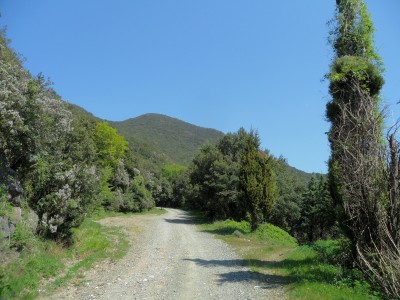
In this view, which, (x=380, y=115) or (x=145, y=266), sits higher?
(x=380, y=115)

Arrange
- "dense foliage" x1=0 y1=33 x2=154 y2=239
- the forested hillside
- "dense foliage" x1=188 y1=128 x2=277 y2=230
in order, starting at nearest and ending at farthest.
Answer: the forested hillside, "dense foliage" x1=0 y1=33 x2=154 y2=239, "dense foliage" x1=188 y1=128 x2=277 y2=230

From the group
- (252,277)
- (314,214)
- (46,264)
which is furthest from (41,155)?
(314,214)

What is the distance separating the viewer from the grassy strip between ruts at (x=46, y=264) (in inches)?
326

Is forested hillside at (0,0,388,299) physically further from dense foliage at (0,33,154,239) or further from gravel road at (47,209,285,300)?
gravel road at (47,209,285,300)

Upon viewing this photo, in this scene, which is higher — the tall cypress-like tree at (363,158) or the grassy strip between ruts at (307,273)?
the tall cypress-like tree at (363,158)

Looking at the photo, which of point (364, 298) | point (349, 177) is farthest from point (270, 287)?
point (349, 177)

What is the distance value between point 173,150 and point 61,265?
600 ft

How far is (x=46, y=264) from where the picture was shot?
10523 millimetres

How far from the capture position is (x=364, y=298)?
25.0 ft

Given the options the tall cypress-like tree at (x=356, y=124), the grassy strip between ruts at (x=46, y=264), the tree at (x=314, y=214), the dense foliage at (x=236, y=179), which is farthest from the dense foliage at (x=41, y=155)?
the tree at (x=314, y=214)

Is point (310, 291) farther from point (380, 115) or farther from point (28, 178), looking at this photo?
point (28, 178)

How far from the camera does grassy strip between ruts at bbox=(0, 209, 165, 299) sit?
27.2 ft

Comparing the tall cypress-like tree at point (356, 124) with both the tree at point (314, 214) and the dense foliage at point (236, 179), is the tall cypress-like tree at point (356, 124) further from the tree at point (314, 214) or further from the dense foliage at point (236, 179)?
the tree at point (314, 214)

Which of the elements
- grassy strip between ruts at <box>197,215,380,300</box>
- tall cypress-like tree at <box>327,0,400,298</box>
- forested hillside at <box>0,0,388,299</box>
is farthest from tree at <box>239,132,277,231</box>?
tall cypress-like tree at <box>327,0,400,298</box>
